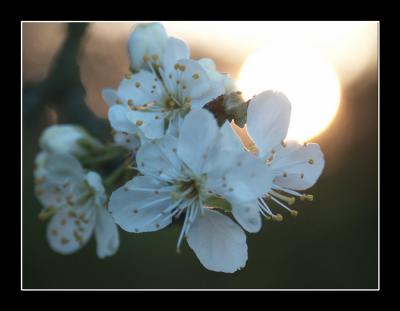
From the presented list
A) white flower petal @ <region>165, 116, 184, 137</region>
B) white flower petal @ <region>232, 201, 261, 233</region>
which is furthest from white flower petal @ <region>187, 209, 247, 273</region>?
white flower petal @ <region>165, 116, 184, 137</region>

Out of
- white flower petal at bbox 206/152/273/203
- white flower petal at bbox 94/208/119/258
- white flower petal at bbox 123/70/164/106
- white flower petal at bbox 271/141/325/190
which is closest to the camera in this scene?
white flower petal at bbox 206/152/273/203

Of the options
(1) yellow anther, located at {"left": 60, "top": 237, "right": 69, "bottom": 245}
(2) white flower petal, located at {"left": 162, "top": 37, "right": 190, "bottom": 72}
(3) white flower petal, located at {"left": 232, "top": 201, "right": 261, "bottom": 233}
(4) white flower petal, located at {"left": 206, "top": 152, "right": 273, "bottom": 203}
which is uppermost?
(2) white flower petal, located at {"left": 162, "top": 37, "right": 190, "bottom": 72}

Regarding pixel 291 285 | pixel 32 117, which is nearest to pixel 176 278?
pixel 291 285

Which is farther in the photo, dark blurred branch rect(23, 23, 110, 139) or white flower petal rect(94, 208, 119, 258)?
dark blurred branch rect(23, 23, 110, 139)

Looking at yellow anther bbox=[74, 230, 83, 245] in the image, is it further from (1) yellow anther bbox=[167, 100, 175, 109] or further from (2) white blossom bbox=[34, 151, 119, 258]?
(1) yellow anther bbox=[167, 100, 175, 109]

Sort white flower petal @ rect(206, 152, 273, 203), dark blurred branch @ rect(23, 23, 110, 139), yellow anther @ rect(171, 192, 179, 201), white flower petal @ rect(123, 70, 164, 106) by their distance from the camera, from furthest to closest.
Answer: dark blurred branch @ rect(23, 23, 110, 139)
white flower petal @ rect(123, 70, 164, 106)
yellow anther @ rect(171, 192, 179, 201)
white flower petal @ rect(206, 152, 273, 203)

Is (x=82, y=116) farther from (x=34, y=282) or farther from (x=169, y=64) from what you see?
→ (x=34, y=282)

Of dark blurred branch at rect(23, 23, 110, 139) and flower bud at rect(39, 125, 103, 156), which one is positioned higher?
dark blurred branch at rect(23, 23, 110, 139)
